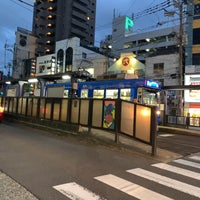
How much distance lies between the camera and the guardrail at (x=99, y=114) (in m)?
9.48

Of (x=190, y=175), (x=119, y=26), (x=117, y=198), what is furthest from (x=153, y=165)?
(x=119, y=26)

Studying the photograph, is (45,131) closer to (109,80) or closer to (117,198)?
(109,80)

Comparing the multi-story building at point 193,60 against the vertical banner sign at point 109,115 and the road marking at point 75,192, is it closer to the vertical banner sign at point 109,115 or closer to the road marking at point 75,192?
the vertical banner sign at point 109,115

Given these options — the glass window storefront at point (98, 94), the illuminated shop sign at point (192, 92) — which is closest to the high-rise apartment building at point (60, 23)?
the illuminated shop sign at point (192, 92)

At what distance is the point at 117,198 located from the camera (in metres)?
4.79

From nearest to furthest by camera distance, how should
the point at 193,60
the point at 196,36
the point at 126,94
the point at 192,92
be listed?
the point at 126,94, the point at 192,92, the point at 193,60, the point at 196,36

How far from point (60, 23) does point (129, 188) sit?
279 feet

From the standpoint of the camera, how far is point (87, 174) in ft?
20.8

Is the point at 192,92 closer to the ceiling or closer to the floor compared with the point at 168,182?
closer to the ceiling

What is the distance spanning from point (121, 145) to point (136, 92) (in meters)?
→ 7.31

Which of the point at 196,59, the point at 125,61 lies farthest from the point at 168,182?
the point at 196,59

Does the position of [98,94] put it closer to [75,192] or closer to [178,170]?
[178,170]

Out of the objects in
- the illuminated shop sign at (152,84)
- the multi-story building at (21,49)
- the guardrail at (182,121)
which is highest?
the multi-story building at (21,49)

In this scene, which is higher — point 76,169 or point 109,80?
point 109,80
